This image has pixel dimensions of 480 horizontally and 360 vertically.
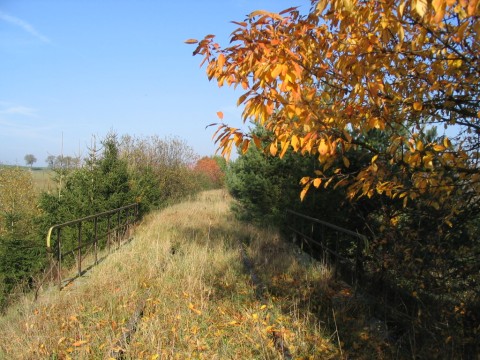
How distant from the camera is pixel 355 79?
3732mm

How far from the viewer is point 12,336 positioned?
4.38 metres

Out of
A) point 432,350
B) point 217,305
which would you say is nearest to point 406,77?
point 432,350

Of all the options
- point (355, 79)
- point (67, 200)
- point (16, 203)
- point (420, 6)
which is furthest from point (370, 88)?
point (16, 203)

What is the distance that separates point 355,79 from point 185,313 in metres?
3.22

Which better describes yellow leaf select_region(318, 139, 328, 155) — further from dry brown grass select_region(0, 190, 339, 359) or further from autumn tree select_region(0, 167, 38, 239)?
autumn tree select_region(0, 167, 38, 239)

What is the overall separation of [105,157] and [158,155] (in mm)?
8364

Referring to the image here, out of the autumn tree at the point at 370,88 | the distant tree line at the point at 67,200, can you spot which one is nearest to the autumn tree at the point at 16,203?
the distant tree line at the point at 67,200

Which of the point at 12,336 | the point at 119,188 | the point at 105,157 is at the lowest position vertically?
the point at 12,336

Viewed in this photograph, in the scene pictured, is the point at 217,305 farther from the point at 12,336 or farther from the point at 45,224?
the point at 45,224

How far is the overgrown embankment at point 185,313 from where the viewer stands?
3.88m

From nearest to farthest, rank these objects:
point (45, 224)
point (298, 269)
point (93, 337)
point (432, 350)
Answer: point (432, 350), point (93, 337), point (298, 269), point (45, 224)

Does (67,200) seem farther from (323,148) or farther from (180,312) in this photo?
(323,148)

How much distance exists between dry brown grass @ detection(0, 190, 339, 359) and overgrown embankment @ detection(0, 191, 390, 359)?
12 millimetres

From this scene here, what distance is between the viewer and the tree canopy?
2.86 m
